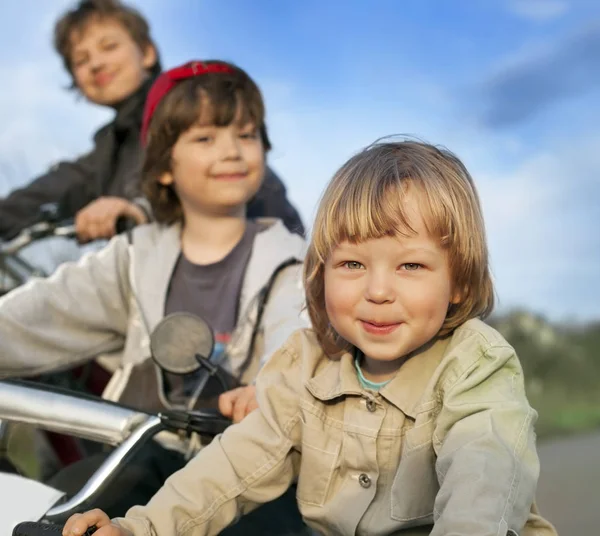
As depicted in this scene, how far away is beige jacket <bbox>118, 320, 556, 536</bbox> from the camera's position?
1768 millimetres

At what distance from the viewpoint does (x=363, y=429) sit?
2043 millimetres

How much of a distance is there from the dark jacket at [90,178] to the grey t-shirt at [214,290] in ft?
2.86

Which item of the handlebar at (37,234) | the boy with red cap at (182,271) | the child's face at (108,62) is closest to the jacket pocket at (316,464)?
the boy with red cap at (182,271)

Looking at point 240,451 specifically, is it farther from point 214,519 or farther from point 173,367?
point 173,367

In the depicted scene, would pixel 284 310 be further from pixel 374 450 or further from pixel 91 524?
pixel 91 524

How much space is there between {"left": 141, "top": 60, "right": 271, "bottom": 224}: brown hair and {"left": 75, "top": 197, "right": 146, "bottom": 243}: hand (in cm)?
8

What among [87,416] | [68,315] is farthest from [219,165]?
[87,416]

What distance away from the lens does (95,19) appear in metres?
4.62

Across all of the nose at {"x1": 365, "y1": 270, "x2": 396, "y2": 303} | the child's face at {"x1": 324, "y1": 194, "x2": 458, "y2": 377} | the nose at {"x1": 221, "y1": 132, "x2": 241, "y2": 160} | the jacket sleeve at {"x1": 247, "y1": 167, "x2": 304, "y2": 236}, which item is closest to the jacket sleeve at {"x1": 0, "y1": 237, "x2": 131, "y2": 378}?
the nose at {"x1": 221, "y1": 132, "x2": 241, "y2": 160}

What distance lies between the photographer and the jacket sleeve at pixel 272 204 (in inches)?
152

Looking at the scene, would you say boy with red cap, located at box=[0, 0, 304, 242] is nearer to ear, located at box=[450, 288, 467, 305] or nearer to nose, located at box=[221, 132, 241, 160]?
nose, located at box=[221, 132, 241, 160]

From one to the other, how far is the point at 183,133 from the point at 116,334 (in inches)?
27.4

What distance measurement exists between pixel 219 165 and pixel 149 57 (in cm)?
166

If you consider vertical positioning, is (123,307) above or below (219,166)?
below
